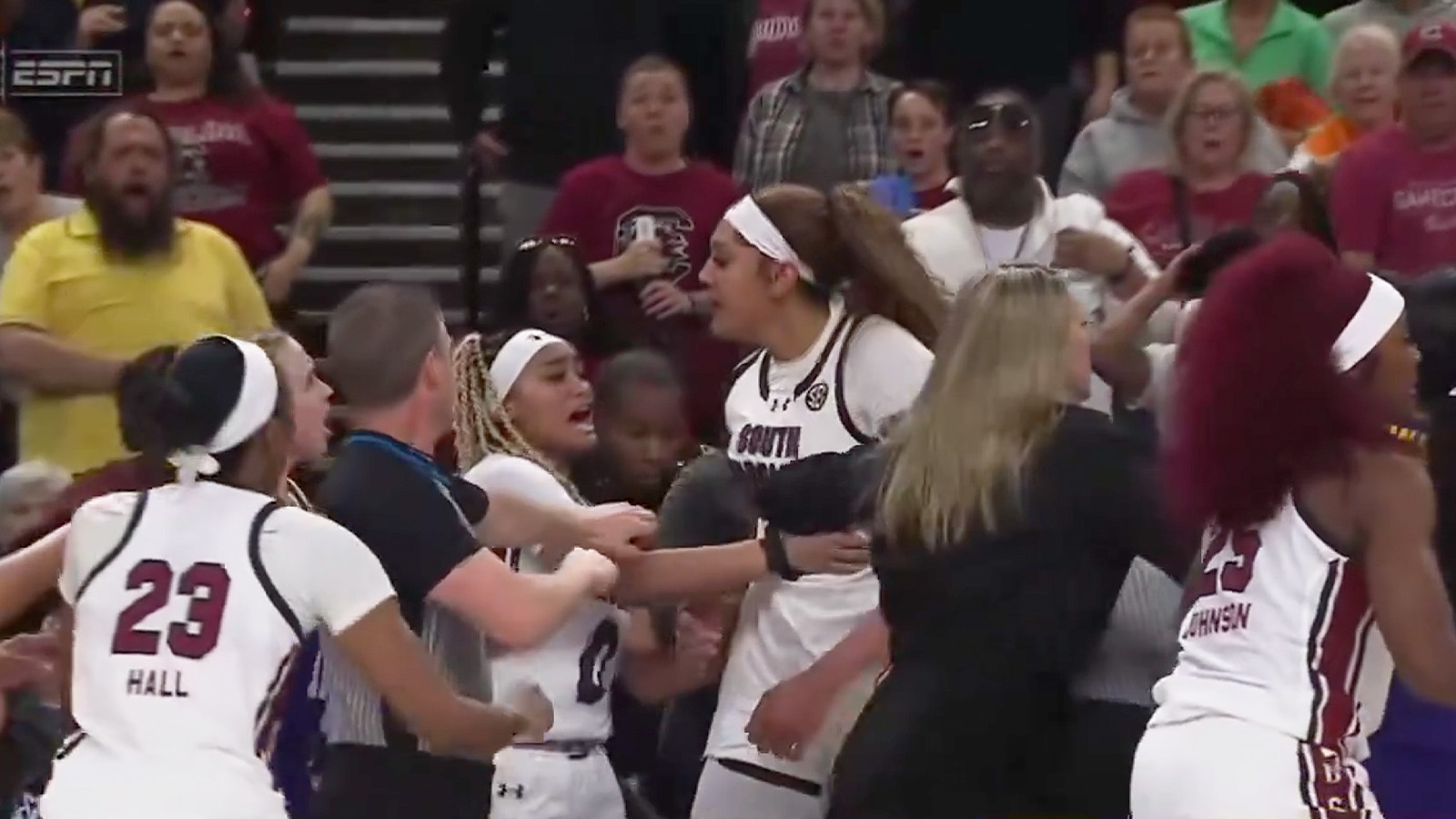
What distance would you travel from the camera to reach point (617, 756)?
655cm

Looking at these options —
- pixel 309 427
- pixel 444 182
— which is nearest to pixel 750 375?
pixel 309 427

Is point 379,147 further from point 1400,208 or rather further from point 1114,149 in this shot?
point 1400,208

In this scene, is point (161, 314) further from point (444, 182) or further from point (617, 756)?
point (444, 182)

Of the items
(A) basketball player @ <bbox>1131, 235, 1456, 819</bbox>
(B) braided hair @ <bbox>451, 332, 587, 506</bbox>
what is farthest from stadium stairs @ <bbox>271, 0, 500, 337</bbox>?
(A) basketball player @ <bbox>1131, 235, 1456, 819</bbox>

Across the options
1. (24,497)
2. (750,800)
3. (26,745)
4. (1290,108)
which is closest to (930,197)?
(1290,108)

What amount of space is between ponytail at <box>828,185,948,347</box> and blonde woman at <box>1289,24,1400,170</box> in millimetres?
3453

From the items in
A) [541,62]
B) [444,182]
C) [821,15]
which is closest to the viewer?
[821,15]

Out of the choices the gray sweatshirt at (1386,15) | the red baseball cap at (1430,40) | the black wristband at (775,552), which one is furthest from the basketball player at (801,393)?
the gray sweatshirt at (1386,15)

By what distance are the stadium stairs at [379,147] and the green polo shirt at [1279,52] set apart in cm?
291

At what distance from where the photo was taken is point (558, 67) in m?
9.46

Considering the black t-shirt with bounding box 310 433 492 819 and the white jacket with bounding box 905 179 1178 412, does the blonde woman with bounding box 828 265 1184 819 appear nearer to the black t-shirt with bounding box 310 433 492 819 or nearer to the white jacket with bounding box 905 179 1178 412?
the black t-shirt with bounding box 310 433 492 819

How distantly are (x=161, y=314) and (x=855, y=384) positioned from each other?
2.91 metres

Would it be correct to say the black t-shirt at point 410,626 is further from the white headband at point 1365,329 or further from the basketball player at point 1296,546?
the white headband at point 1365,329

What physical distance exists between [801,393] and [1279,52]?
4.53 meters
